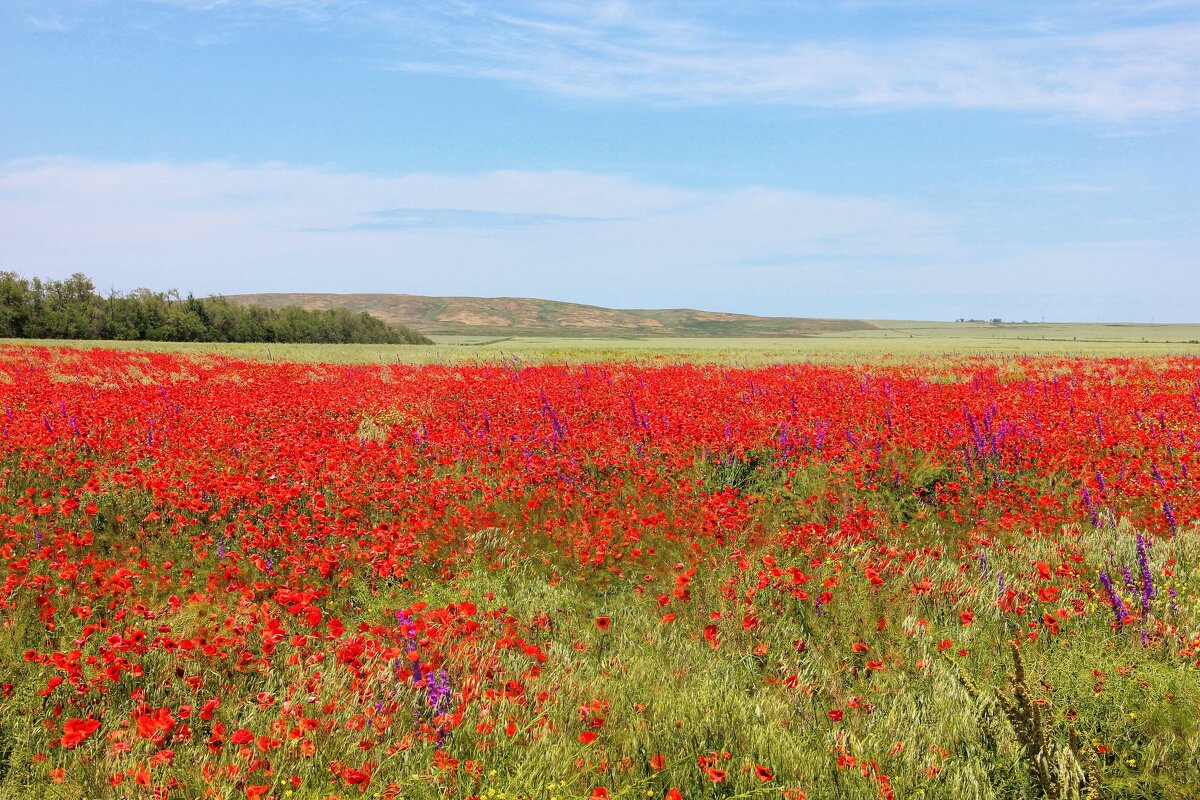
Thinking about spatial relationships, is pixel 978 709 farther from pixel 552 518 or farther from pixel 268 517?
pixel 268 517

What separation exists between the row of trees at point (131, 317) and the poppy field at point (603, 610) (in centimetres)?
6338

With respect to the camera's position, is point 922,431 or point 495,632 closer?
point 495,632

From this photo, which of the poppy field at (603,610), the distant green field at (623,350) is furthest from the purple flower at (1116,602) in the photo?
the distant green field at (623,350)

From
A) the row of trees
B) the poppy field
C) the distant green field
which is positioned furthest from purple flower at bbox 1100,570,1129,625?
Result: the row of trees

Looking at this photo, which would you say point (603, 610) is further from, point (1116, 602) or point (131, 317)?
point (131, 317)

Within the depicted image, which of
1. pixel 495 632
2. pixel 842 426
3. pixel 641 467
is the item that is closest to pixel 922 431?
pixel 842 426

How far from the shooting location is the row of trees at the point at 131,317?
197ft

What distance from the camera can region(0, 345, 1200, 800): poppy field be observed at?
9.62 feet

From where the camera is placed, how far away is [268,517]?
6.02m

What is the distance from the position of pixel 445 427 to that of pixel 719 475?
12.2 feet

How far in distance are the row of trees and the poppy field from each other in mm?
63385

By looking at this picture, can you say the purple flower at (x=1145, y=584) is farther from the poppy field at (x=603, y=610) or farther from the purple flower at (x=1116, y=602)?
the purple flower at (x=1116, y=602)

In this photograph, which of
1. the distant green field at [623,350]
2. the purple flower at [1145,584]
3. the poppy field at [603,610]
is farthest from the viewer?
the distant green field at [623,350]

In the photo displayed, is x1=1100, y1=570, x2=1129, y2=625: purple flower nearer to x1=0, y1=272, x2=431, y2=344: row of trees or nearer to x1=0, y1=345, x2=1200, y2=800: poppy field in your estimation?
x1=0, y1=345, x2=1200, y2=800: poppy field
